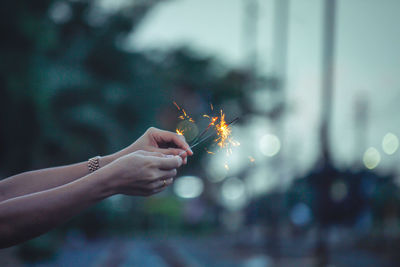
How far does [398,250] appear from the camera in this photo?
24.6 metres

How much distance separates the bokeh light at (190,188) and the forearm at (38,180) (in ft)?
147

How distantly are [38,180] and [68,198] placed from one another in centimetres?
72

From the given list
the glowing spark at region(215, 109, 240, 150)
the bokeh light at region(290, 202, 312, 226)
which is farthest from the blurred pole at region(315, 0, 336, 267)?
the bokeh light at region(290, 202, 312, 226)

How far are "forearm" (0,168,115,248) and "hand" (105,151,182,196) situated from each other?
0.17 ft

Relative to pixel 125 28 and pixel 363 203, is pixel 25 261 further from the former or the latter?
pixel 363 203

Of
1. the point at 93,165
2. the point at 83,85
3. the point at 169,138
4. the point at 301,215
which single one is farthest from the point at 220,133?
the point at 301,215

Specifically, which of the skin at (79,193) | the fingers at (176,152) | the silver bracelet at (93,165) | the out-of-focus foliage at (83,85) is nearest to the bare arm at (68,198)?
→ the skin at (79,193)

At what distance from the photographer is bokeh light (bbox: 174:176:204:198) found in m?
49.7

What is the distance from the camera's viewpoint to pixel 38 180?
3217 millimetres

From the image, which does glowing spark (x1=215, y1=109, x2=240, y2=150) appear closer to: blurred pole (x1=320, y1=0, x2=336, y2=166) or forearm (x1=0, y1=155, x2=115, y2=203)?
forearm (x1=0, y1=155, x2=115, y2=203)

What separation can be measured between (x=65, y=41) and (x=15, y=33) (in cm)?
944

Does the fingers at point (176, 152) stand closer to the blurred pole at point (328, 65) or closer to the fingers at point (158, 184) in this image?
the fingers at point (158, 184)

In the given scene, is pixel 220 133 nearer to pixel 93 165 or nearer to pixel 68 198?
pixel 93 165

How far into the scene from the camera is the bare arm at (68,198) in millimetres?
2570
